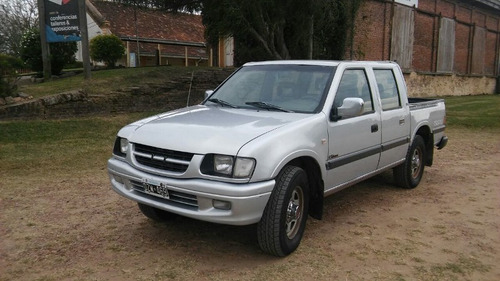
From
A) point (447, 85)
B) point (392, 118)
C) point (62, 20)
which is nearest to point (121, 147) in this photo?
point (392, 118)

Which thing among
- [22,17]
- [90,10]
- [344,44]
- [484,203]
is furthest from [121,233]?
[22,17]

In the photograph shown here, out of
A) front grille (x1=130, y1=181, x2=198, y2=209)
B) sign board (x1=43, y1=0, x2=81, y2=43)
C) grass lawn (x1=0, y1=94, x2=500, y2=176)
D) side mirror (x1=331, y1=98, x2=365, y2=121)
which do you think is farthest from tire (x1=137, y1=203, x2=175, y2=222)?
sign board (x1=43, y1=0, x2=81, y2=43)

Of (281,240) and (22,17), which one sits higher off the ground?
(22,17)

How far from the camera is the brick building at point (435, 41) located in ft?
71.8

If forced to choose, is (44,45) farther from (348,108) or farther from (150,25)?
(150,25)

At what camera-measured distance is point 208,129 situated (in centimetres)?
385

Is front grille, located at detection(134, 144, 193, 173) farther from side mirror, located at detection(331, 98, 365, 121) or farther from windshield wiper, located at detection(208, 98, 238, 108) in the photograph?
side mirror, located at detection(331, 98, 365, 121)

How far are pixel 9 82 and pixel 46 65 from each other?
13.2 ft

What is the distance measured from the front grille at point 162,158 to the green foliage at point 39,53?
1268cm

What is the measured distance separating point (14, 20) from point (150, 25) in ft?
54.0

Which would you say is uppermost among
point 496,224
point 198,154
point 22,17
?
point 22,17

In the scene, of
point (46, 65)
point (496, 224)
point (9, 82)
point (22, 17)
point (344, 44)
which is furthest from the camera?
point (22, 17)

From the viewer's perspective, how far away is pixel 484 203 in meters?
5.75

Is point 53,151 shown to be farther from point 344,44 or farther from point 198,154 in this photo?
point 344,44
